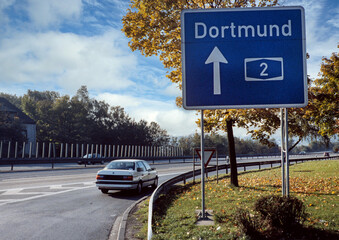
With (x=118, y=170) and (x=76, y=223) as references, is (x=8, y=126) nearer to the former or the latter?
(x=118, y=170)

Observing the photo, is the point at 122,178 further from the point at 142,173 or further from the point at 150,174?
the point at 150,174

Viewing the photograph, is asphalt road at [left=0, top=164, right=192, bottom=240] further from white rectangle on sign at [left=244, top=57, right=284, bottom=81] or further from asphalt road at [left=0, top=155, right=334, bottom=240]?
white rectangle on sign at [left=244, top=57, right=284, bottom=81]

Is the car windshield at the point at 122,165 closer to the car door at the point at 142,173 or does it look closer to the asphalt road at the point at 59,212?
the car door at the point at 142,173

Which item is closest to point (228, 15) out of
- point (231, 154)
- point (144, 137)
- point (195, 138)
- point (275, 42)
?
point (275, 42)

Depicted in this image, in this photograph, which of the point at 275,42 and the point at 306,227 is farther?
the point at 306,227

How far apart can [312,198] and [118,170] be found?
7725 millimetres

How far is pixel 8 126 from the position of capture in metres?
50.2

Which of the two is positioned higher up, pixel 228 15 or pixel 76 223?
pixel 228 15

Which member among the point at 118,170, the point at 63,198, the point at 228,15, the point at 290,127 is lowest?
the point at 63,198

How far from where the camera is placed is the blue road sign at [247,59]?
5.00m

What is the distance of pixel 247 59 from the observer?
5.04 m

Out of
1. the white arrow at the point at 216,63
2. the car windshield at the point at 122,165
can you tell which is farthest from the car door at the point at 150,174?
the white arrow at the point at 216,63

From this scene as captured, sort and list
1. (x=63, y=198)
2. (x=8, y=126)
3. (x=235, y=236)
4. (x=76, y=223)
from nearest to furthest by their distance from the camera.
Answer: (x=235, y=236) < (x=76, y=223) < (x=63, y=198) < (x=8, y=126)

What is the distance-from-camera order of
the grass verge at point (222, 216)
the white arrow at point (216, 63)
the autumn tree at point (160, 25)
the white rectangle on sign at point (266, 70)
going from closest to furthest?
the white rectangle on sign at point (266, 70) < the white arrow at point (216, 63) < the grass verge at point (222, 216) < the autumn tree at point (160, 25)
